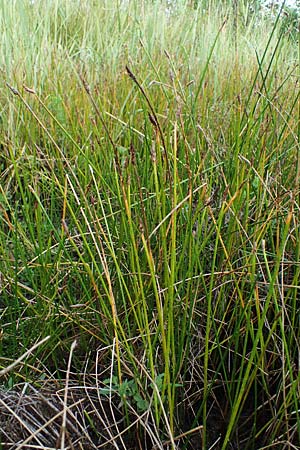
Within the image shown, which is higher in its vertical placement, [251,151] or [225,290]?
[251,151]

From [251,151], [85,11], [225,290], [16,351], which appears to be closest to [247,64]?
[85,11]

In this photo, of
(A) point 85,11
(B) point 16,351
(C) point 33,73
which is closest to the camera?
(B) point 16,351

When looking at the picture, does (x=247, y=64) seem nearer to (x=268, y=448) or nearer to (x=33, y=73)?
(x=33, y=73)

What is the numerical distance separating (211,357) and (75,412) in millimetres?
297

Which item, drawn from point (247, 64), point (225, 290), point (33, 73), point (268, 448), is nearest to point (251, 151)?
point (225, 290)

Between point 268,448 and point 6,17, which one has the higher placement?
point 6,17

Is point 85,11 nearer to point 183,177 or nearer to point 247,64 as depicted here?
point 247,64

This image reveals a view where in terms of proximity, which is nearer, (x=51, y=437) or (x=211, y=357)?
(x=51, y=437)

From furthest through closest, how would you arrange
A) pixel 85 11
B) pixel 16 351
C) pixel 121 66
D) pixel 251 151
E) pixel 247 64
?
pixel 85 11 < pixel 247 64 < pixel 121 66 < pixel 251 151 < pixel 16 351

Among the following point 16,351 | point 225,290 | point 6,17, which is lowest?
point 16,351

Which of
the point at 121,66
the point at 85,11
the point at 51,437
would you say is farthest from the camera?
the point at 85,11

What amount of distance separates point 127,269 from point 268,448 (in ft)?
1.30

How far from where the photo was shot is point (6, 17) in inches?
90.6

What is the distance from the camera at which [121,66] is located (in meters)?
2.22
